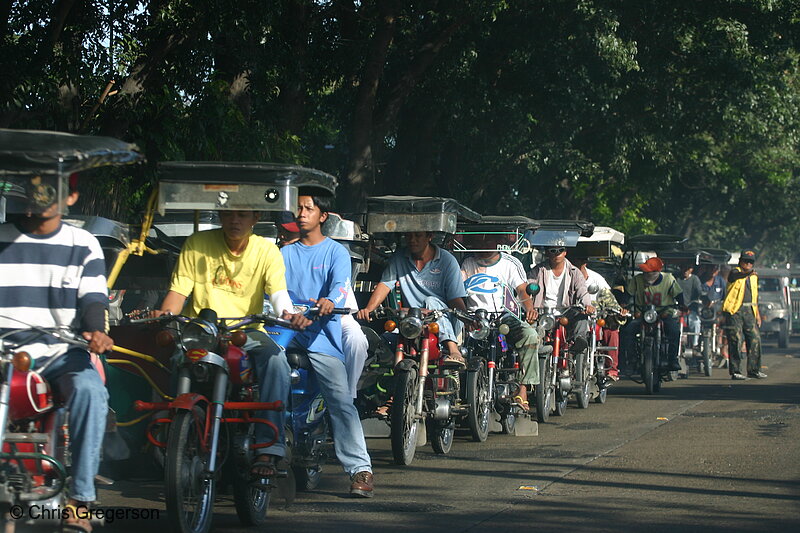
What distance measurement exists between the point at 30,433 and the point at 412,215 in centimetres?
530

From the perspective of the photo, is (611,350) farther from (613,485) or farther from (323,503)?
(323,503)

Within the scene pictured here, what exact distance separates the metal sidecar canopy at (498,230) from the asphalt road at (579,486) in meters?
1.89

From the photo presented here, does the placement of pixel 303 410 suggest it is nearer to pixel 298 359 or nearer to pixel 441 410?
pixel 298 359

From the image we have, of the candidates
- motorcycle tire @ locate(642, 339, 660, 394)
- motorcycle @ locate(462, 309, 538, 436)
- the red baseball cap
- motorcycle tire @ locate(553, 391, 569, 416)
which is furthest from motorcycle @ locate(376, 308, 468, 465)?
the red baseball cap

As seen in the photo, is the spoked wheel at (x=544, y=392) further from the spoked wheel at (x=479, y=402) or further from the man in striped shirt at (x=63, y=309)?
the man in striped shirt at (x=63, y=309)

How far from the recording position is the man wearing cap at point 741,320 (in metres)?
18.8

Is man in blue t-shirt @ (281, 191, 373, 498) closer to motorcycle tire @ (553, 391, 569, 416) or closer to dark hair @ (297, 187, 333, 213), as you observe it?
dark hair @ (297, 187, 333, 213)

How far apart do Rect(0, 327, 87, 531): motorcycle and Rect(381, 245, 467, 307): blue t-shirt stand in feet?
14.9

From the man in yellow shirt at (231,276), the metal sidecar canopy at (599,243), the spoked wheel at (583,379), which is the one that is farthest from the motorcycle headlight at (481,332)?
the metal sidecar canopy at (599,243)

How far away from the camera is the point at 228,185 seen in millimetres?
7238

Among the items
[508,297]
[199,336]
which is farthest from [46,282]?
[508,297]

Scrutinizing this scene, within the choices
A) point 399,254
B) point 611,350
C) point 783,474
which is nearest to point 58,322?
point 399,254

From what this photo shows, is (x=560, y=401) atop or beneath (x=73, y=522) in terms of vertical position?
atop

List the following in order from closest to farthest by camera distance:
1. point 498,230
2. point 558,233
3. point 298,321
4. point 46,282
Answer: point 46,282
point 298,321
point 498,230
point 558,233
